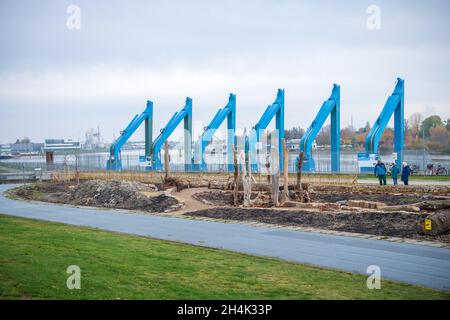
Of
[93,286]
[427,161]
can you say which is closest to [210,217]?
[93,286]

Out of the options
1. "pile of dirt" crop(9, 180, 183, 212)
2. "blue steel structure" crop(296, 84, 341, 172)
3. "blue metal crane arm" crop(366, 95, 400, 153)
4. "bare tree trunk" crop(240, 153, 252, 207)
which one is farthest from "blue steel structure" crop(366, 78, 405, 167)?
"bare tree trunk" crop(240, 153, 252, 207)

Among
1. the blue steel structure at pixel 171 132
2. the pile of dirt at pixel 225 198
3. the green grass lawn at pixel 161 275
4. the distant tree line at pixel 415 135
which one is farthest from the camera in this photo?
the distant tree line at pixel 415 135

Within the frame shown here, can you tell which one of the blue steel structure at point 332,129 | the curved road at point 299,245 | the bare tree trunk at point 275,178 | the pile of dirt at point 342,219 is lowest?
the curved road at point 299,245

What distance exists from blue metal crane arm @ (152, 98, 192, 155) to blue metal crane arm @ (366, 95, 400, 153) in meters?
19.0

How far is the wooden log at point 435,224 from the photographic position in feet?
46.8

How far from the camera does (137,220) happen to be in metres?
19.8

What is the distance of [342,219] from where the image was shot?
691 inches

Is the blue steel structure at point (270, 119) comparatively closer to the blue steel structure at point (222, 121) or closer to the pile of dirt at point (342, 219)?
the blue steel structure at point (222, 121)

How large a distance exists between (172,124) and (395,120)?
70.3ft

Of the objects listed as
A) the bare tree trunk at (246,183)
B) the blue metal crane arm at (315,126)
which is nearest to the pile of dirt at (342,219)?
the bare tree trunk at (246,183)

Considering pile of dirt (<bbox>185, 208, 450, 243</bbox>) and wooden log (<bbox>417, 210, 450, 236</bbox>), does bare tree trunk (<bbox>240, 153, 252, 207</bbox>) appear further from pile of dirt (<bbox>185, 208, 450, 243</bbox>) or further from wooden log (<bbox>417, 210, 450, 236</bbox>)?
wooden log (<bbox>417, 210, 450, 236</bbox>)

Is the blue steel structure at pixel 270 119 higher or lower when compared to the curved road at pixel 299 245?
higher

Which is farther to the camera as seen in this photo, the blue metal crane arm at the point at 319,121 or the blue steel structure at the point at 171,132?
the blue steel structure at the point at 171,132

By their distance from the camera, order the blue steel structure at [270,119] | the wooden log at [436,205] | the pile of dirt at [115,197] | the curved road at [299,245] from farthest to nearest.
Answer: the blue steel structure at [270,119] → the pile of dirt at [115,197] → the wooden log at [436,205] → the curved road at [299,245]
